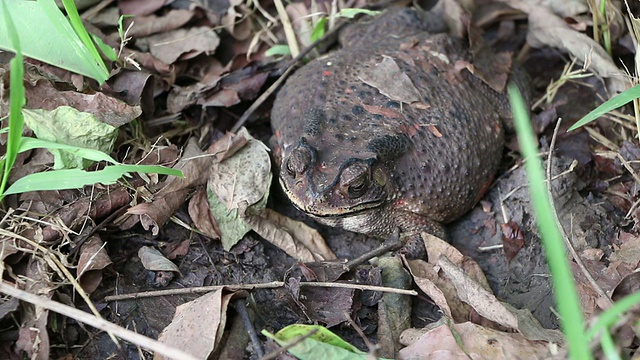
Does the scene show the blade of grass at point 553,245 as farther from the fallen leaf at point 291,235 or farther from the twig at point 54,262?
the twig at point 54,262

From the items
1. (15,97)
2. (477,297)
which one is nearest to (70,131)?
(15,97)

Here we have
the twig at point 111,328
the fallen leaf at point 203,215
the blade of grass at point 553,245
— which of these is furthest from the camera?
the fallen leaf at point 203,215

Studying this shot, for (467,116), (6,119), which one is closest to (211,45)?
(6,119)

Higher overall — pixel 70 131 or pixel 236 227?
pixel 70 131

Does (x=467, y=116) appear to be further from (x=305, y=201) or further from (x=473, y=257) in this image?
(x=305, y=201)

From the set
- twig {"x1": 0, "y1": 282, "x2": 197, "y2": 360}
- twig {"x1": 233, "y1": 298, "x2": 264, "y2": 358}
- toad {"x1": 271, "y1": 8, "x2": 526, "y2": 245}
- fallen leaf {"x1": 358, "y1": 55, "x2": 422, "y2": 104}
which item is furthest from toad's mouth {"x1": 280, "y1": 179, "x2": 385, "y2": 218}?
twig {"x1": 0, "y1": 282, "x2": 197, "y2": 360}

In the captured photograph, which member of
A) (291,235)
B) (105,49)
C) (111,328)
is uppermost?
(105,49)

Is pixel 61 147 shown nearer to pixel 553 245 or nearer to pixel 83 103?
pixel 83 103

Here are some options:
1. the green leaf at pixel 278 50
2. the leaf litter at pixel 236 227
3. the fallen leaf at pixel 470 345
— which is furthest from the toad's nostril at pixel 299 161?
the green leaf at pixel 278 50
